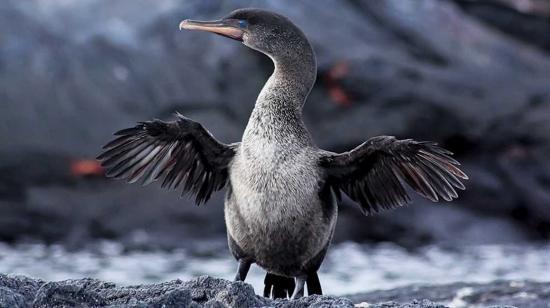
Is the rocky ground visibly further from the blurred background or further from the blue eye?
the blurred background

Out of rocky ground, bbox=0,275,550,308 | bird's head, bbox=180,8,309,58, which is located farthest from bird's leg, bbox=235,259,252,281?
bird's head, bbox=180,8,309,58

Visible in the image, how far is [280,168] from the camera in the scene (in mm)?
6176

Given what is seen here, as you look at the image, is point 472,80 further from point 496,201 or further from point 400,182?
point 400,182

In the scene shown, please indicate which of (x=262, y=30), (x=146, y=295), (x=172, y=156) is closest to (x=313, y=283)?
(x=172, y=156)

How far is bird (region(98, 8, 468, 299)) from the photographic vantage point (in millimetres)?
6203

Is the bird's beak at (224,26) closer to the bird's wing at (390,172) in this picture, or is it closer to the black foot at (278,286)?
the bird's wing at (390,172)

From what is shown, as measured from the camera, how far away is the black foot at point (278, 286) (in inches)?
264

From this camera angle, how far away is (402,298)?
7344 millimetres

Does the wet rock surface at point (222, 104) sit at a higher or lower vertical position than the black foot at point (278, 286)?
higher

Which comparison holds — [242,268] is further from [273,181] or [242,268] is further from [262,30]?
[262,30]

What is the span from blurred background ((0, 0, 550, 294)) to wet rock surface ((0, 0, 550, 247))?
0.02 meters

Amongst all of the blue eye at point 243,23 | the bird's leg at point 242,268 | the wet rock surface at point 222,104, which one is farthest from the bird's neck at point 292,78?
the wet rock surface at point 222,104

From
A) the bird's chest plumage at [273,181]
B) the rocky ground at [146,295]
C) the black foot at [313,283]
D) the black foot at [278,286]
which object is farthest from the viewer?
the black foot at [278,286]

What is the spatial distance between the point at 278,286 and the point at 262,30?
156cm
